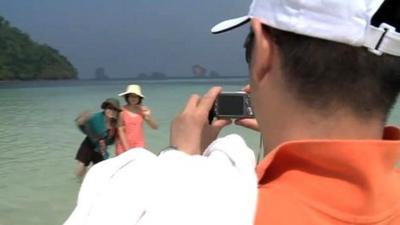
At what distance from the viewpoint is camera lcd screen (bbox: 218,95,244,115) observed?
1313 millimetres

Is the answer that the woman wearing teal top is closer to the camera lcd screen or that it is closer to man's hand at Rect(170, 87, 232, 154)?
the camera lcd screen

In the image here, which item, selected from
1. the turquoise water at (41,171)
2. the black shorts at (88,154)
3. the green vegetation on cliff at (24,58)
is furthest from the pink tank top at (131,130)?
the green vegetation on cliff at (24,58)

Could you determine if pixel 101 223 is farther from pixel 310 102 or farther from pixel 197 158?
pixel 310 102

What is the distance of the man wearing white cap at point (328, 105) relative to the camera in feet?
3.02

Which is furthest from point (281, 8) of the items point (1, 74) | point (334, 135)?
point (1, 74)

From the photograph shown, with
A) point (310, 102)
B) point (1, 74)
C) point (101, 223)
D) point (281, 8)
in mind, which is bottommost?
point (1, 74)

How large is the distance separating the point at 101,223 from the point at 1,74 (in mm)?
87929

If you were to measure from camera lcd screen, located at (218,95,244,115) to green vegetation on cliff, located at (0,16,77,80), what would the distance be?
282 feet

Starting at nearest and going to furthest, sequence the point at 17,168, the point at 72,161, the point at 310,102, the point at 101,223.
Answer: the point at 101,223 → the point at 310,102 → the point at 17,168 → the point at 72,161

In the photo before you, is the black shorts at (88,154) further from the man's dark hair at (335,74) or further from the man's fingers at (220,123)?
the man's dark hair at (335,74)

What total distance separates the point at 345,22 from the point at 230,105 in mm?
455

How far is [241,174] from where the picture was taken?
3.04ft

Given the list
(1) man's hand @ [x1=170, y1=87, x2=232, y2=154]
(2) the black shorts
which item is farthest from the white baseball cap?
(2) the black shorts

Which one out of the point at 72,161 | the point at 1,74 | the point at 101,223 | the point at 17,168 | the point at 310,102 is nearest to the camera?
the point at 101,223
